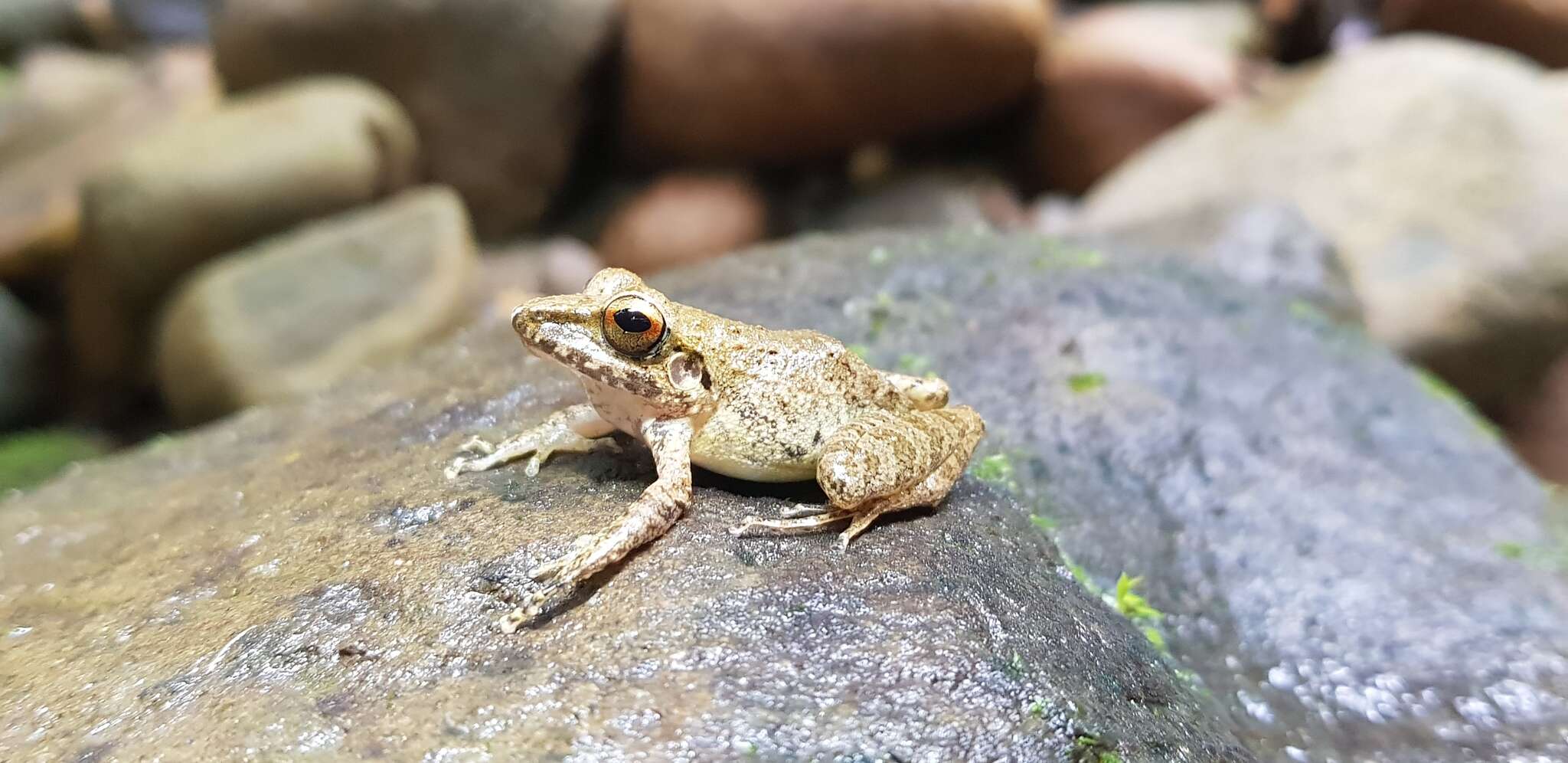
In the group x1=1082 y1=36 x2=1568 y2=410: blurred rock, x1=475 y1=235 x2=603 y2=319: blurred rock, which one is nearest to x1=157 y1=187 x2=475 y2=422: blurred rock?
x1=475 y1=235 x2=603 y2=319: blurred rock

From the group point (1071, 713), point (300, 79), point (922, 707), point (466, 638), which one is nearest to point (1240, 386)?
point (1071, 713)

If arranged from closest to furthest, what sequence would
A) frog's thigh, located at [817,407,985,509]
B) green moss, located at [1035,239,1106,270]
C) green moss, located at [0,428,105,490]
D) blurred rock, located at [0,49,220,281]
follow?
1. frog's thigh, located at [817,407,985,509]
2. green moss, located at [1035,239,1106,270]
3. green moss, located at [0,428,105,490]
4. blurred rock, located at [0,49,220,281]

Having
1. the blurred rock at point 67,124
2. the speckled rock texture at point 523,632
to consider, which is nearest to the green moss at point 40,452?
the blurred rock at point 67,124

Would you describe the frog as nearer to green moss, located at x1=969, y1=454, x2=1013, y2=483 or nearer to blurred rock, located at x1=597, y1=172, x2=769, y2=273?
green moss, located at x1=969, y1=454, x2=1013, y2=483

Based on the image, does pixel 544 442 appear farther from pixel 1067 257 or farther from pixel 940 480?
pixel 1067 257

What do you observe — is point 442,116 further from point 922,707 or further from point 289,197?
point 922,707

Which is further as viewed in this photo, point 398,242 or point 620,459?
point 398,242
